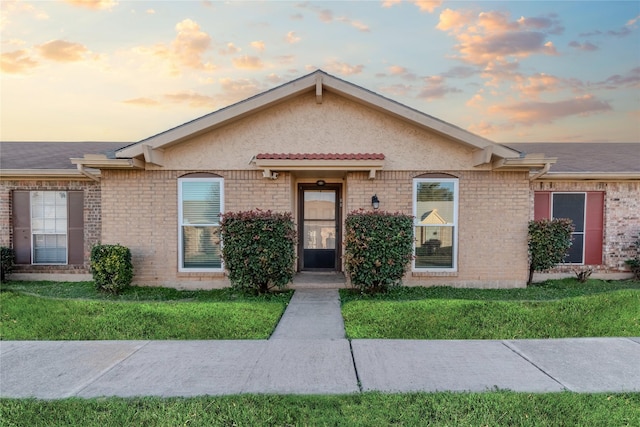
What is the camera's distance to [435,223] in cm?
902

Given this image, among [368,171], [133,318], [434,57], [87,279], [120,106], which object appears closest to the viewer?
[133,318]

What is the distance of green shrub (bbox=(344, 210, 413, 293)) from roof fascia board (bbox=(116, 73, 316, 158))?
3.29 metres

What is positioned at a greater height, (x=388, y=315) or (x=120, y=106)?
(x=120, y=106)

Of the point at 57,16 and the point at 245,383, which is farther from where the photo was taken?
the point at 57,16

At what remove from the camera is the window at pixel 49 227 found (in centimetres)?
1018

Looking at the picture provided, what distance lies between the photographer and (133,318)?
6055 millimetres

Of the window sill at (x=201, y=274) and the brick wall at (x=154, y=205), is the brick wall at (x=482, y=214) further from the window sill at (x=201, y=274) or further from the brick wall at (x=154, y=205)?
the window sill at (x=201, y=274)

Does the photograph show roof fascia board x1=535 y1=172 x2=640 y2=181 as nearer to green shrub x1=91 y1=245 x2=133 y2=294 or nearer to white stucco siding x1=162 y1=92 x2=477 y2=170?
white stucco siding x1=162 y1=92 x2=477 y2=170

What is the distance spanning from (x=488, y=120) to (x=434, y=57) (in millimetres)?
3331

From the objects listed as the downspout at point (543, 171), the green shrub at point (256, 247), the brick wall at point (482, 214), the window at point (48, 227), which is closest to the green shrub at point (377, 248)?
the brick wall at point (482, 214)

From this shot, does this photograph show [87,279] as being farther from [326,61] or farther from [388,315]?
[326,61]

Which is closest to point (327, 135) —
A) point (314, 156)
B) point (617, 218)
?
point (314, 156)

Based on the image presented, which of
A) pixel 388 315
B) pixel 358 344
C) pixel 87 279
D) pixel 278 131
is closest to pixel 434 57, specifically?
pixel 278 131

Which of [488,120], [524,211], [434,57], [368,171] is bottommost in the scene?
[524,211]
